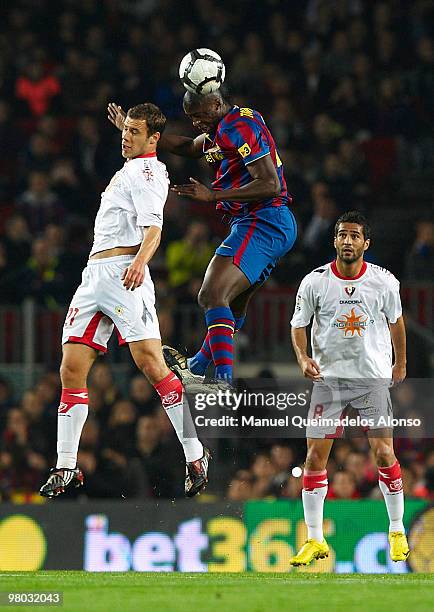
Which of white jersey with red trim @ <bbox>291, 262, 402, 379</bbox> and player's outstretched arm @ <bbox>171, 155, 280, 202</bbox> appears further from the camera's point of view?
white jersey with red trim @ <bbox>291, 262, 402, 379</bbox>

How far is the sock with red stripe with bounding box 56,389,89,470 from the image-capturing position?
941cm

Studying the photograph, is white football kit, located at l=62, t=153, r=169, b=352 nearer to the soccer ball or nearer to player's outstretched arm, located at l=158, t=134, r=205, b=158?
the soccer ball

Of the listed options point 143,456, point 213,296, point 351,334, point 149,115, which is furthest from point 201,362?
point 143,456

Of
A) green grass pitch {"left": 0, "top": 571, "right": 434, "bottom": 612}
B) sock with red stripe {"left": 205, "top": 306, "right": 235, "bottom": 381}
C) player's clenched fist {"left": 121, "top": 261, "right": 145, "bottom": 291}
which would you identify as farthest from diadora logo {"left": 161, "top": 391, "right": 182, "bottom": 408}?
green grass pitch {"left": 0, "top": 571, "right": 434, "bottom": 612}

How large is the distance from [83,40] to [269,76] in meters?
2.80

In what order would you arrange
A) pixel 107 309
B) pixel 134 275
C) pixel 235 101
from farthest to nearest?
pixel 235 101 < pixel 107 309 < pixel 134 275

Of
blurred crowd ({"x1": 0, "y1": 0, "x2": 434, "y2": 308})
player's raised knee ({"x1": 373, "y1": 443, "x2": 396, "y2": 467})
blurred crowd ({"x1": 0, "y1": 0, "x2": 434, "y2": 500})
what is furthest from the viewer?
blurred crowd ({"x1": 0, "y1": 0, "x2": 434, "y2": 308})

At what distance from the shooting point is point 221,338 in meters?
9.79

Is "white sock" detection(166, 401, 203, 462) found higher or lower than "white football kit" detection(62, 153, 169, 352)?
lower

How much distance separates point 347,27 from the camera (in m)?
18.4

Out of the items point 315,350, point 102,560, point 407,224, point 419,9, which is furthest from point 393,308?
point 419,9

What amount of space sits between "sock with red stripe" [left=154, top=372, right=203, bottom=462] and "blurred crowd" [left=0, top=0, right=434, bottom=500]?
2285 millimetres

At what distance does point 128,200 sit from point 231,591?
2.74 meters

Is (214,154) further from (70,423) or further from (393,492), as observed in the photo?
(393,492)
